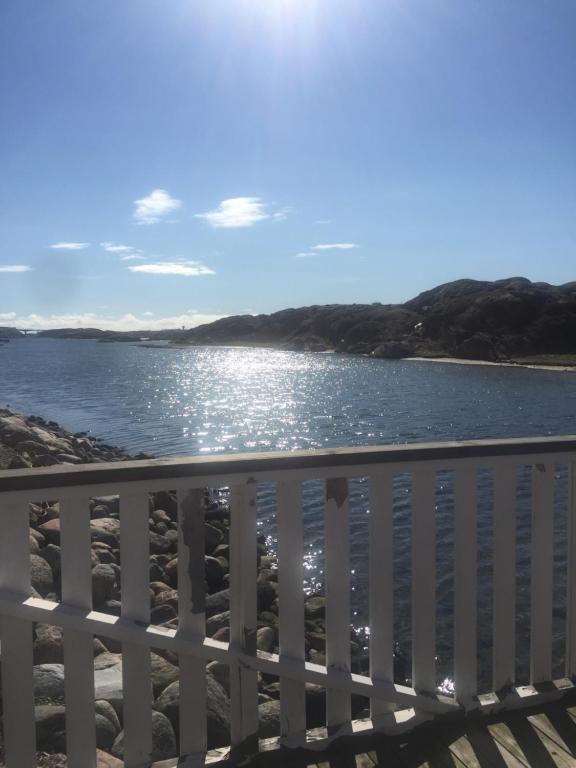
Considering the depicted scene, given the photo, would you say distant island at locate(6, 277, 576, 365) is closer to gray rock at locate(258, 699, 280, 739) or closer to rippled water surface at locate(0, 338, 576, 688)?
rippled water surface at locate(0, 338, 576, 688)

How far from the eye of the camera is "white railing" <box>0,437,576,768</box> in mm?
2176

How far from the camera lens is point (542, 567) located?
2945 mm

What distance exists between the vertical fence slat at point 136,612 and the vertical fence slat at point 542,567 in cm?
164

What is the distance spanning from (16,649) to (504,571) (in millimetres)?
1902

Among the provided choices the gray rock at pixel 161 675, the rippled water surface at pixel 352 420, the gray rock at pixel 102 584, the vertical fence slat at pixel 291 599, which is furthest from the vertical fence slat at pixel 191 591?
the rippled water surface at pixel 352 420

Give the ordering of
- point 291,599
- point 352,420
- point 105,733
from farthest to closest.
→ point 352,420 < point 105,733 < point 291,599

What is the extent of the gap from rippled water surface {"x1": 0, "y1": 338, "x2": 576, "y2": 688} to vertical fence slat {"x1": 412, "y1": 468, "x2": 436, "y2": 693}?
5.56 metres

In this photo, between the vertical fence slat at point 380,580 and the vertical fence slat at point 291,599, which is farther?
the vertical fence slat at point 380,580

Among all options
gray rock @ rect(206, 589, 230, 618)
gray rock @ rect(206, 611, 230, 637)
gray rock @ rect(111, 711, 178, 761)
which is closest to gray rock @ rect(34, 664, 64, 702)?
gray rock @ rect(111, 711, 178, 761)

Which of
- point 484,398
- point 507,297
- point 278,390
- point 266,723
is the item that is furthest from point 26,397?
point 507,297

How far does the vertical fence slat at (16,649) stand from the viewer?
6.93 ft

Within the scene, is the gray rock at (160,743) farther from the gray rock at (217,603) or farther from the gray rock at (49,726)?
the gray rock at (217,603)

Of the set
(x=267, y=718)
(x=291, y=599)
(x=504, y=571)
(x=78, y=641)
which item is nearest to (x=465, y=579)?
(x=504, y=571)

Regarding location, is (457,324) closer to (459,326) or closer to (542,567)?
(459,326)
